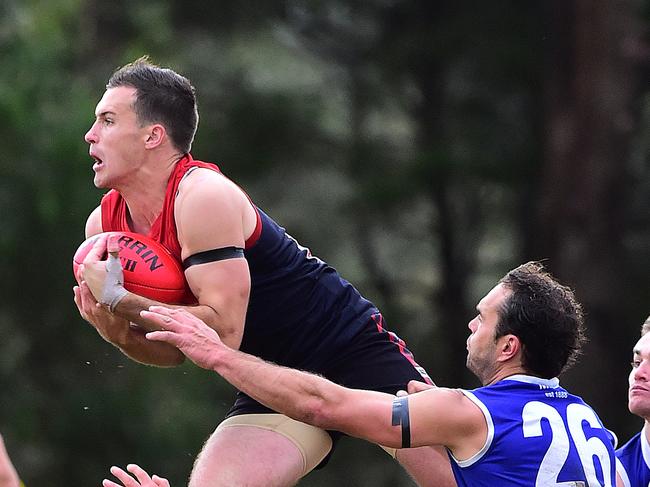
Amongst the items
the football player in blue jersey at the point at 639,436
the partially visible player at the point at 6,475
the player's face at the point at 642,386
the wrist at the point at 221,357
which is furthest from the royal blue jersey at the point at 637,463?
the partially visible player at the point at 6,475

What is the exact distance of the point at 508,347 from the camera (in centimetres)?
479

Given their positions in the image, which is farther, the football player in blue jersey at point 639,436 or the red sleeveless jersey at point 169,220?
the football player in blue jersey at point 639,436

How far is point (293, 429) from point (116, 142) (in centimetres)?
137

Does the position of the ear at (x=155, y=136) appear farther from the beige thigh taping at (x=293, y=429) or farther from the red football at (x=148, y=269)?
the beige thigh taping at (x=293, y=429)

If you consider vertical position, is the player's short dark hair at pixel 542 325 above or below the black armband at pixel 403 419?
above

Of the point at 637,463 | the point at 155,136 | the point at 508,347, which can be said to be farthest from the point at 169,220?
the point at 637,463

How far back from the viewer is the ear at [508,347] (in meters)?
4.78

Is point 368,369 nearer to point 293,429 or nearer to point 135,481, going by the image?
point 293,429

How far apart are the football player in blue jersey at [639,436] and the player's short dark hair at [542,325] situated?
2.10 feet

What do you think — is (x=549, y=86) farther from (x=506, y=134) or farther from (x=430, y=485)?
(x=430, y=485)

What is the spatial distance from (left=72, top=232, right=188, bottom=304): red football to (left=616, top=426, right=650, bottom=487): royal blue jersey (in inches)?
78.0

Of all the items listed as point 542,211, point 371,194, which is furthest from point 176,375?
point 542,211

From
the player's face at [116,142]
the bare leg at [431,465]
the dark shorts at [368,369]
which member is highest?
the player's face at [116,142]

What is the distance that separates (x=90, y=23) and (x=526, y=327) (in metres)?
13.9
